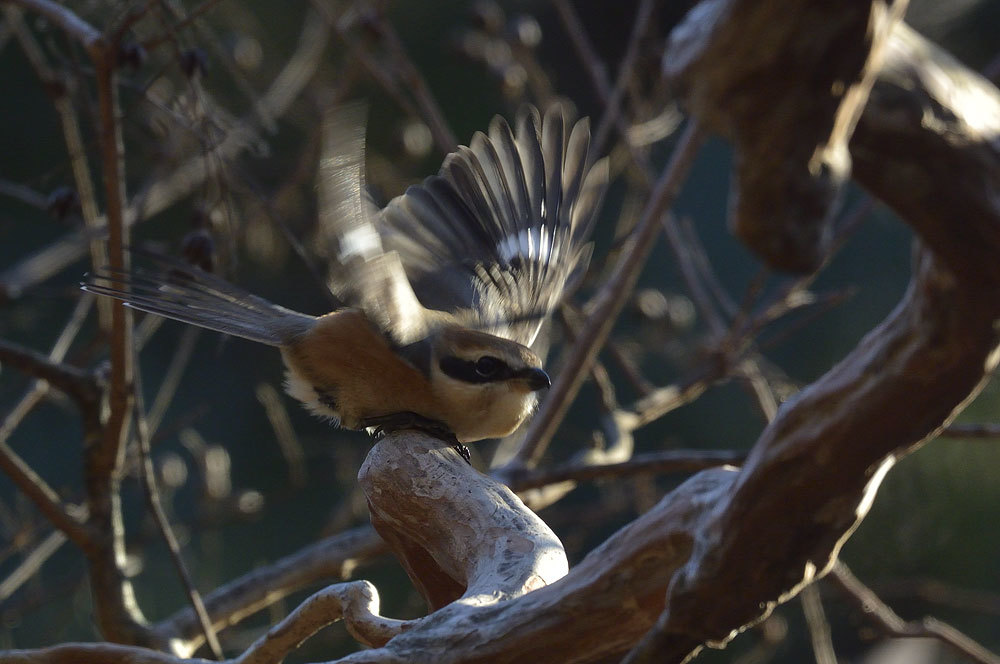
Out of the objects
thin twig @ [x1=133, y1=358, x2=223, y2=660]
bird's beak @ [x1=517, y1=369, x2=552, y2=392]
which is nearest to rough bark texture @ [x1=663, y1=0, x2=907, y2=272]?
bird's beak @ [x1=517, y1=369, x2=552, y2=392]

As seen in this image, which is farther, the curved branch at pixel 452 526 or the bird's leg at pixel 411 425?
the bird's leg at pixel 411 425

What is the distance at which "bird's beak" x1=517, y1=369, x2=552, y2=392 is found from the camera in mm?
2121

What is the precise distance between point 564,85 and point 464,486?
375cm

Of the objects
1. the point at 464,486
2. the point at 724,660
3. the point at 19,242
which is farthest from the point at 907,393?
the point at 19,242

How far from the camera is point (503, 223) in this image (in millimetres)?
2654

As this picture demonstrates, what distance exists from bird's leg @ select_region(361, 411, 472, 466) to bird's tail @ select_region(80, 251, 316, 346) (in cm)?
25

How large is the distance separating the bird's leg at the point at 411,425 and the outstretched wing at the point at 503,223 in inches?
15.7

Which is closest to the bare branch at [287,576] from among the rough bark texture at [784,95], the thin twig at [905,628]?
the thin twig at [905,628]

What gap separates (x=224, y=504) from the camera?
11.9ft

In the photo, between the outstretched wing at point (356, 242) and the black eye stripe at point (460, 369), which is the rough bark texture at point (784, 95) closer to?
the outstretched wing at point (356, 242)

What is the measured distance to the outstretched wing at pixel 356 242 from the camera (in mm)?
1724

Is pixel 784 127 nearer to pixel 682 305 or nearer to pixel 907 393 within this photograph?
pixel 907 393

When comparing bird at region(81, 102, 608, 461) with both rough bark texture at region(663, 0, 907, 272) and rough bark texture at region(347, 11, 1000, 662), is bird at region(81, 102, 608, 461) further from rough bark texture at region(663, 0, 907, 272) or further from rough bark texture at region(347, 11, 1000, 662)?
rough bark texture at region(663, 0, 907, 272)

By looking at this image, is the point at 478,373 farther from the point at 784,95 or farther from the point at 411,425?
the point at 784,95
